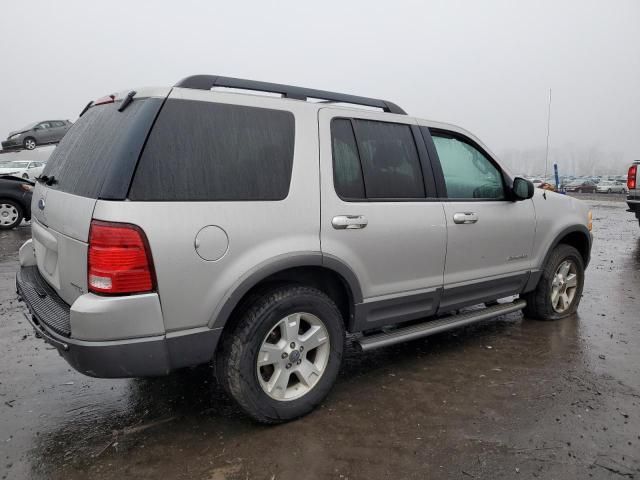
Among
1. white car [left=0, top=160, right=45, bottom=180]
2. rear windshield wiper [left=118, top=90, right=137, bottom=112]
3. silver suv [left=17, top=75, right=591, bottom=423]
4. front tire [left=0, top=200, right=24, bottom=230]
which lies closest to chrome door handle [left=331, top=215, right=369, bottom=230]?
silver suv [left=17, top=75, right=591, bottom=423]

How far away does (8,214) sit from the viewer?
10.5 m

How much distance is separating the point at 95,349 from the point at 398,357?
2.39m

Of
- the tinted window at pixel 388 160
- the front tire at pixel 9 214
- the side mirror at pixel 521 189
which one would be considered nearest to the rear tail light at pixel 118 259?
the tinted window at pixel 388 160

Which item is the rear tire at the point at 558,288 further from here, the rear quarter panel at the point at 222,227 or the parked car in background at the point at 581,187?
the parked car in background at the point at 581,187

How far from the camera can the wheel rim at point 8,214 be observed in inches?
413

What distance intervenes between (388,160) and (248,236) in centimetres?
127

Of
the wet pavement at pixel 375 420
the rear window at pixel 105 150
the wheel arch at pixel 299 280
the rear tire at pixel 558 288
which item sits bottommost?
the wet pavement at pixel 375 420

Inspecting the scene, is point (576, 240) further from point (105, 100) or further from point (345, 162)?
point (105, 100)

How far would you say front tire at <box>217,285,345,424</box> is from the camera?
2572 mm

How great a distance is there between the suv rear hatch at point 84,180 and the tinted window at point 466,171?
2.17 m

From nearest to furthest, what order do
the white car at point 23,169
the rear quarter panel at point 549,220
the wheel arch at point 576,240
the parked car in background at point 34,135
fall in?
the rear quarter panel at point 549,220
the wheel arch at point 576,240
the white car at point 23,169
the parked car in background at point 34,135

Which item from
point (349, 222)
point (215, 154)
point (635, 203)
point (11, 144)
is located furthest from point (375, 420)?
point (11, 144)

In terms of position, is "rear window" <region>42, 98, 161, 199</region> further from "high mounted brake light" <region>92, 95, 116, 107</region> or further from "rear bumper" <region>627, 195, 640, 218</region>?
"rear bumper" <region>627, 195, 640, 218</region>

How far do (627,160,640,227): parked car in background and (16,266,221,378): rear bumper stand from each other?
32.1 ft
